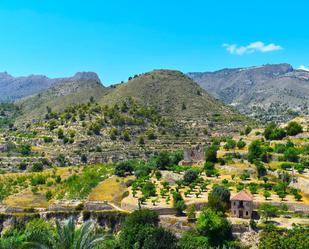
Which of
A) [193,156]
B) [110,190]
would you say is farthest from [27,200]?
[193,156]

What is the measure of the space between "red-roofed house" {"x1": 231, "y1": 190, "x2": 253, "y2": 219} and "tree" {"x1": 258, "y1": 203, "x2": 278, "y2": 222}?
1.03 meters

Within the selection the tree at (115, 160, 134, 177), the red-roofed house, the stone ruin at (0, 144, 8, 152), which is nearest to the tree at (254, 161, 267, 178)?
the red-roofed house

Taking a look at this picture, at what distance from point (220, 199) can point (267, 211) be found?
466cm

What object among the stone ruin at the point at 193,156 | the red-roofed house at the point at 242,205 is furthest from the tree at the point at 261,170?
the stone ruin at the point at 193,156

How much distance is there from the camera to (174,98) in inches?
5084

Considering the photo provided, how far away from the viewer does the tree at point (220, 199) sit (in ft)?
141

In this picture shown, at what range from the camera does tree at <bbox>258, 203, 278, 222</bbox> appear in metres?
41.3

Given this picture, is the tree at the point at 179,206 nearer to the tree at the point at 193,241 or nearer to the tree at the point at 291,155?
the tree at the point at 193,241

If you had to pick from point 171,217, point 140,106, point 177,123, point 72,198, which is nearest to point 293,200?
point 171,217

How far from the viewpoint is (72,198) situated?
178ft

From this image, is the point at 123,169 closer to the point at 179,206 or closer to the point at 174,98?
the point at 179,206

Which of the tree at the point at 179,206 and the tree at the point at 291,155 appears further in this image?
the tree at the point at 291,155

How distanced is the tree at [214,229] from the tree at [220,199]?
324cm

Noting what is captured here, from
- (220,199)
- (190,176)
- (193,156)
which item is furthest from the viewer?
(193,156)
